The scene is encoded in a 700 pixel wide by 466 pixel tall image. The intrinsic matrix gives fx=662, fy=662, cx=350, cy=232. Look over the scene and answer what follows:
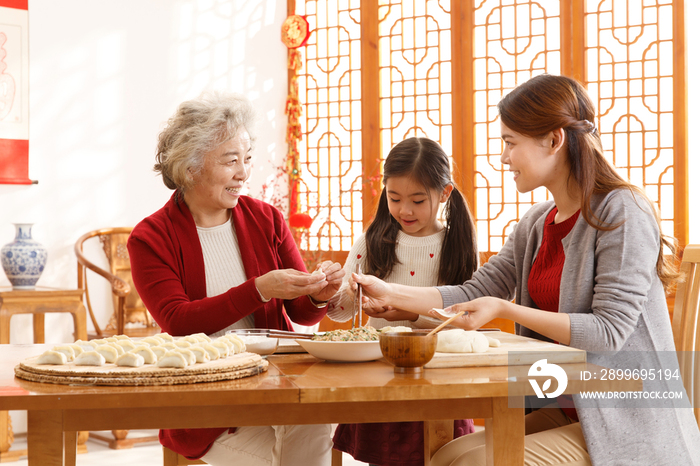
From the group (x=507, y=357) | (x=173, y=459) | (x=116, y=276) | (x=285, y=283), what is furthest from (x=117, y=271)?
(x=507, y=357)

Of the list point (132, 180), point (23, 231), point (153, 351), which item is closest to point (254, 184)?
point (132, 180)

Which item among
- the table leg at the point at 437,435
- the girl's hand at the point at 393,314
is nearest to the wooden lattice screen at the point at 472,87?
the girl's hand at the point at 393,314

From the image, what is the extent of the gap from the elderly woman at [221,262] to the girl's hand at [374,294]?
0.10 m

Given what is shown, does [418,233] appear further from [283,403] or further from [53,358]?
[53,358]

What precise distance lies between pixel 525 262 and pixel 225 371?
111cm

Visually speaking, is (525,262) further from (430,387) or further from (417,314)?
(430,387)

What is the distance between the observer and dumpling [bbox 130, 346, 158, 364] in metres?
1.30

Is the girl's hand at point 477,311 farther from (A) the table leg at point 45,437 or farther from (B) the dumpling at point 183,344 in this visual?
(A) the table leg at point 45,437

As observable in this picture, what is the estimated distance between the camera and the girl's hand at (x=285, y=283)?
1.78 m

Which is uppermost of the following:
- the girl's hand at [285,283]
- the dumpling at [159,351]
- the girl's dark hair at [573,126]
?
the girl's dark hair at [573,126]

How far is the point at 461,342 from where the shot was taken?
1470mm

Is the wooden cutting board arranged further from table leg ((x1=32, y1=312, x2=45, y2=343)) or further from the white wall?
the white wall

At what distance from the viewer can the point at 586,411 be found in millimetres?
1570

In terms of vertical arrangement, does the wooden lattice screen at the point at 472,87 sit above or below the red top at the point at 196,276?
above
